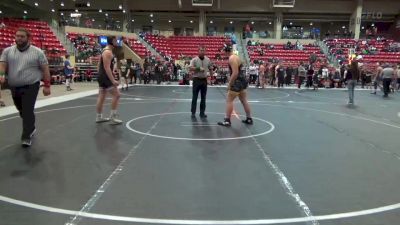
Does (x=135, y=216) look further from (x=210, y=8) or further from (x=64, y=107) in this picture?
(x=210, y=8)

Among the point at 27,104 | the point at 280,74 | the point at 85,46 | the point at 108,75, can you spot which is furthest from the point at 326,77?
the point at 27,104

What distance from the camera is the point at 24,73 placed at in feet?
20.2

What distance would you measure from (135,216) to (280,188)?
160 centimetres

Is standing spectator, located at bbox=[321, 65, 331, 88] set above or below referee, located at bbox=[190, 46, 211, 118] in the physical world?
below

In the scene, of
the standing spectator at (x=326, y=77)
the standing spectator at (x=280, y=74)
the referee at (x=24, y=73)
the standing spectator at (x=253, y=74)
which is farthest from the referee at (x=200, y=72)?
the standing spectator at (x=326, y=77)

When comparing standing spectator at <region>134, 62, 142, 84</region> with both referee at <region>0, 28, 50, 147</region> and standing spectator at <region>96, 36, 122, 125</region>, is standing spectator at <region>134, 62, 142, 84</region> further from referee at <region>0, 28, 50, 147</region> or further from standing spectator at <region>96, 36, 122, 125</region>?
referee at <region>0, 28, 50, 147</region>

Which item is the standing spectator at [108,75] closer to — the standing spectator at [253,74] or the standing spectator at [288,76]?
the standing spectator at [253,74]

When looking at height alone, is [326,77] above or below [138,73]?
below

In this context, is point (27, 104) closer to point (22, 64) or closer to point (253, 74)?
point (22, 64)

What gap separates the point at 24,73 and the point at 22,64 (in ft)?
0.44

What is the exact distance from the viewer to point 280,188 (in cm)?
441

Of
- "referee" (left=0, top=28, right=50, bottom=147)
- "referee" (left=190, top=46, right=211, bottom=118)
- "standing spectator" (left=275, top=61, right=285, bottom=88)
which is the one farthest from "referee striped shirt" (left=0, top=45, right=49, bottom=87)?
"standing spectator" (left=275, top=61, right=285, bottom=88)

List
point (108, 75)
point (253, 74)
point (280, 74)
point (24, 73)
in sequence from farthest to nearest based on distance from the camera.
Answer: point (253, 74) < point (280, 74) < point (108, 75) < point (24, 73)

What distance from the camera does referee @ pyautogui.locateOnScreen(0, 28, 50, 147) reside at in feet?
20.2
